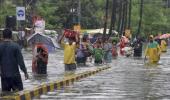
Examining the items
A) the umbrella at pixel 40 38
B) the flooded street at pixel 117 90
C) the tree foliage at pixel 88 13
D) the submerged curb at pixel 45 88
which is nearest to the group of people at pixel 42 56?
the submerged curb at pixel 45 88

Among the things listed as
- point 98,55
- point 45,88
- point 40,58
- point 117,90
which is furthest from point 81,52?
point 45,88

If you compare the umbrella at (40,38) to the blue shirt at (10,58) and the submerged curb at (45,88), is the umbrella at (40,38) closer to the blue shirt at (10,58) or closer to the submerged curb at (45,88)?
the submerged curb at (45,88)

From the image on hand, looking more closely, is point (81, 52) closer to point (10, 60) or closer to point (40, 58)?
point (40, 58)

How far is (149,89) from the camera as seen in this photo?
18562 millimetres

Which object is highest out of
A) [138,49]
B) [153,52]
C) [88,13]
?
[88,13]

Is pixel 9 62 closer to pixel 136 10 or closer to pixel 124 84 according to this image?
pixel 124 84

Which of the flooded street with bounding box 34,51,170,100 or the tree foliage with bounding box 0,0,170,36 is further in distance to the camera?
the tree foliage with bounding box 0,0,170,36

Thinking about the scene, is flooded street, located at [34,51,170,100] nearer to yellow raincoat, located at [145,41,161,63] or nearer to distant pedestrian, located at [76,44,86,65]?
distant pedestrian, located at [76,44,86,65]

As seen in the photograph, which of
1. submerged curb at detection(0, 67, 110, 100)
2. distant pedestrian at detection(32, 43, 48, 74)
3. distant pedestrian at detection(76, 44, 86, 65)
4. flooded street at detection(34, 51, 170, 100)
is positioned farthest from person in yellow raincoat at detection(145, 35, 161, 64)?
distant pedestrian at detection(32, 43, 48, 74)

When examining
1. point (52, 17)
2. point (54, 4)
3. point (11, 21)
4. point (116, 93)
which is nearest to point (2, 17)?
point (52, 17)

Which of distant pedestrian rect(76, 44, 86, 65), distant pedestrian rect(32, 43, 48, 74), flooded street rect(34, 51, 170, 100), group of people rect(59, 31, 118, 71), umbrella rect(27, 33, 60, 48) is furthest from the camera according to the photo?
distant pedestrian rect(76, 44, 86, 65)

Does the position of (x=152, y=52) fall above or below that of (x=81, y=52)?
below

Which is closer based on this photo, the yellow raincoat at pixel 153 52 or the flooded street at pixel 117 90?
the flooded street at pixel 117 90

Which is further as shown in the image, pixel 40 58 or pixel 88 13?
pixel 88 13
